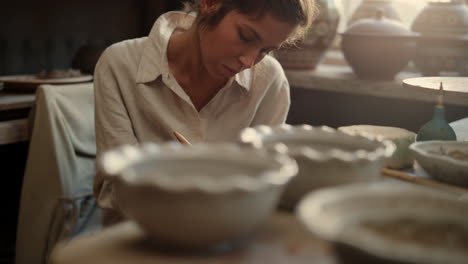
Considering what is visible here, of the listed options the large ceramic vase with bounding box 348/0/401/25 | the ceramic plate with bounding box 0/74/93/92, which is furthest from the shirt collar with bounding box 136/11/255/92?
the large ceramic vase with bounding box 348/0/401/25

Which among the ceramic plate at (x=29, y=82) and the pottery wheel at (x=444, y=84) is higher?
the pottery wheel at (x=444, y=84)

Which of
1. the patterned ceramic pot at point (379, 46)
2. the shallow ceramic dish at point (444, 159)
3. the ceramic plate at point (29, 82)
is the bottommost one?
the ceramic plate at point (29, 82)

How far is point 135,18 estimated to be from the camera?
385cm

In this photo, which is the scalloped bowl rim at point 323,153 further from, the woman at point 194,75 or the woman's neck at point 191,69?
the woman's neck at point 191,69

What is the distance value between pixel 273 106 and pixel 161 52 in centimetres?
41

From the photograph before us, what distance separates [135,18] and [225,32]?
256 centimetres

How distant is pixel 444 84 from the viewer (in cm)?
143

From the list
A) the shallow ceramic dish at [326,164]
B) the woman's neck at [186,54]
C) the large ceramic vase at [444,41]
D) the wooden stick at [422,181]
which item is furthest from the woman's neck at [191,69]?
the large ceramic vase at [444,41]

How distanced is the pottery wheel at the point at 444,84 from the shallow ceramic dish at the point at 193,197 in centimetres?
76

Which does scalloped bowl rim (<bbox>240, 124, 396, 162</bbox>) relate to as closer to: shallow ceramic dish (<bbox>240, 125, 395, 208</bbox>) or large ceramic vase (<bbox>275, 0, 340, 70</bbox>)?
shallow ceramic dish (<bbox>240, 125, 395, 208</bbox>)

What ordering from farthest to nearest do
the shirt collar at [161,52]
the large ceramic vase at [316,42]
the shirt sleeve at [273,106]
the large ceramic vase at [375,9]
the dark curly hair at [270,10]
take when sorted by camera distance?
the large ceramic vase at [375,9] < the large ceramic vase at [316,42] < the shirt sleeve at [273,106] < the shirt collar at [161,52] < the dark curly hair at [270,10]

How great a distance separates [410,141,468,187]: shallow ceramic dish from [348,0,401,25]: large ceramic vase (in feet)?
6.80

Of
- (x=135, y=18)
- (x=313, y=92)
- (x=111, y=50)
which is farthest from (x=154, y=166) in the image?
(x=135, y=18)

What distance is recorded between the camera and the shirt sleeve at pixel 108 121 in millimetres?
1445
